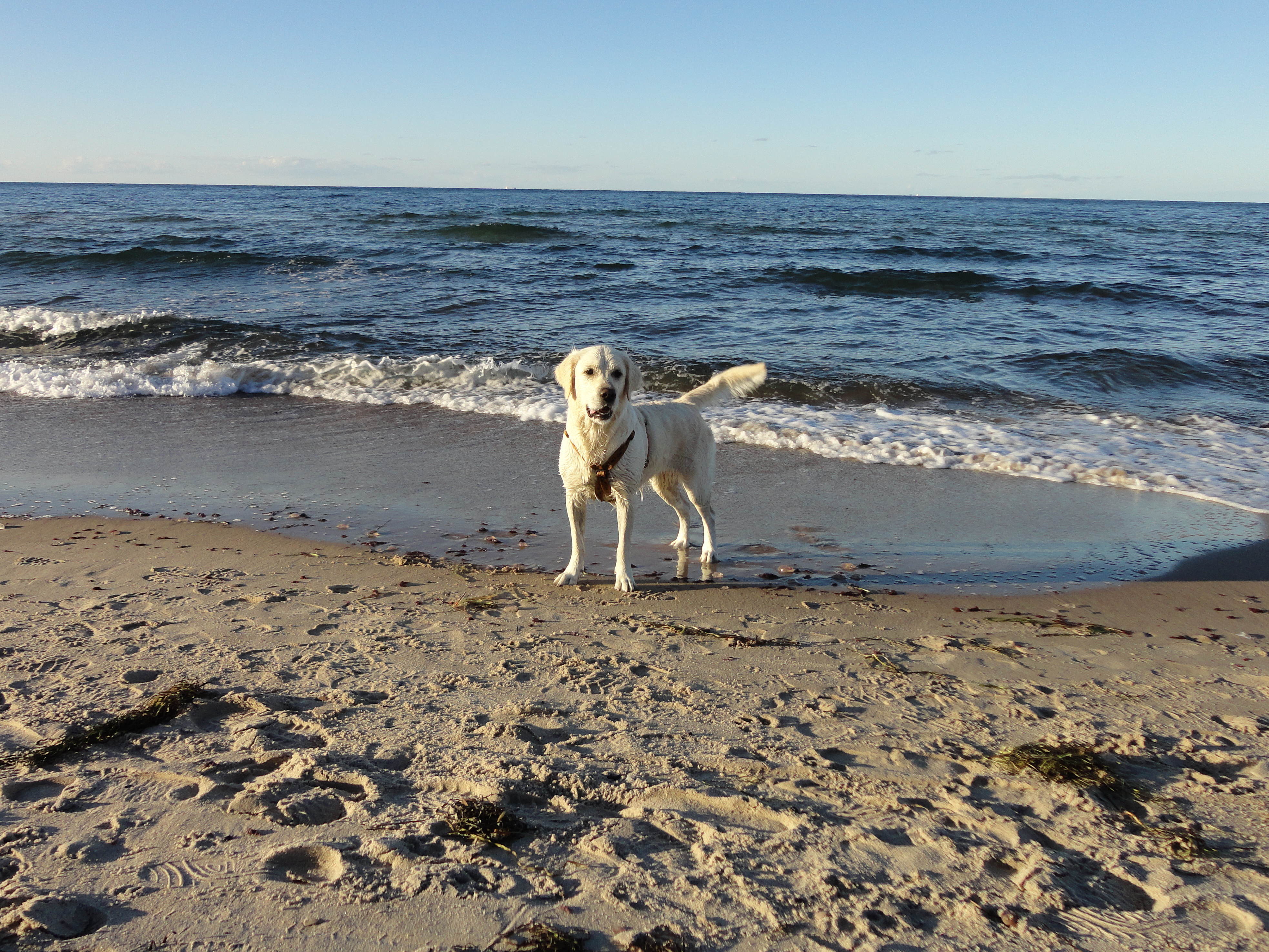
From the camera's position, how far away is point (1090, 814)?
2619 millimetres

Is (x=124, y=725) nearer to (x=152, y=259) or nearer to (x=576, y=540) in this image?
(x=576, y=540)

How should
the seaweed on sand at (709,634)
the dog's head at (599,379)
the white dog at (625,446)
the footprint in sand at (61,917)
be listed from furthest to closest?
the white dog at (625,446) → the dog's head at (599,379) → the seaweed on sand at (709,634) → the footprint in sand at (61,917)

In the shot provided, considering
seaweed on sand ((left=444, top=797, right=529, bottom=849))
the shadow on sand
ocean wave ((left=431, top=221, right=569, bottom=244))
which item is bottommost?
the shadow on sand

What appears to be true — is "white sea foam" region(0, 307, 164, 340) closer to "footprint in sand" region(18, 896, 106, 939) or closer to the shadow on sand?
"footprint in sand" region(18, 896, 106, 939)

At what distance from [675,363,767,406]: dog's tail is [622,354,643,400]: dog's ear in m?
0.79

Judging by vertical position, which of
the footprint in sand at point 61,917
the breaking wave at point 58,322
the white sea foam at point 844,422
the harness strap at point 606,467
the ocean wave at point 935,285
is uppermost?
the ocean wave at point 935,285

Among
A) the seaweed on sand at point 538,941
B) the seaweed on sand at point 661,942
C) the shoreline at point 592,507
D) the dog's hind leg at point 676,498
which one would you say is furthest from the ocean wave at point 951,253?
the seaweed on sand at point 538,941

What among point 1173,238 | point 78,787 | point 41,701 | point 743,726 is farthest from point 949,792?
point 1173,238

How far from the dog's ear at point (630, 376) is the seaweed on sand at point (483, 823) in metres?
2.62

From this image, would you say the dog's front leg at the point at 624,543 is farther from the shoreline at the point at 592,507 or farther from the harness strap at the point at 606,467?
the shoreline at the point at 592,507

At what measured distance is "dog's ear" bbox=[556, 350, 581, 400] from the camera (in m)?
4.59

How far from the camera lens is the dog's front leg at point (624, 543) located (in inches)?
188

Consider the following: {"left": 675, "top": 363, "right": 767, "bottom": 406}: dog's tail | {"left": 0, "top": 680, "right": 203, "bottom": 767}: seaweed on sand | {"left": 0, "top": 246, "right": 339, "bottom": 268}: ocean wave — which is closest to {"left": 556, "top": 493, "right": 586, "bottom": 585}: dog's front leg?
{"left": 675, "top": 363, "right": 767, "bottom": 406}: dog's tail

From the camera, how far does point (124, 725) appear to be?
2945 mm
